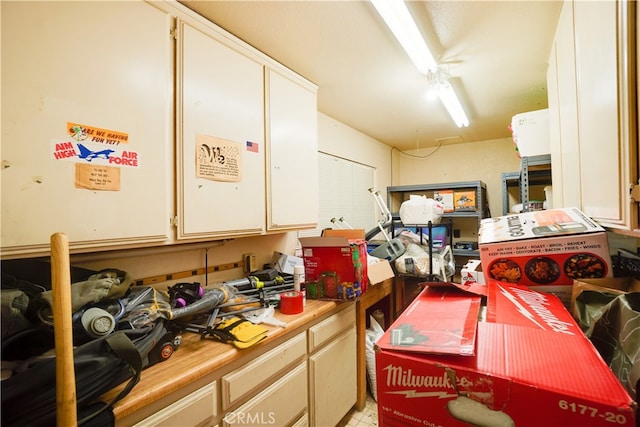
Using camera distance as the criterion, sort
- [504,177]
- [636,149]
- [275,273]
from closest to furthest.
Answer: [636,149], [275,273], [504,177]

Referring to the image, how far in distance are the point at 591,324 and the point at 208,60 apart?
183 cm

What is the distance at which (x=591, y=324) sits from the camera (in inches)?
27.6

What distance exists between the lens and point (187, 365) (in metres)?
1.02

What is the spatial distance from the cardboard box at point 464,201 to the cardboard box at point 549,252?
249 centimetres

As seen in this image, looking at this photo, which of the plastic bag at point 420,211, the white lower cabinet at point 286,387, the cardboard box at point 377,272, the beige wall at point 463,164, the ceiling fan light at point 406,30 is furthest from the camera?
the beige wall at point 463,164

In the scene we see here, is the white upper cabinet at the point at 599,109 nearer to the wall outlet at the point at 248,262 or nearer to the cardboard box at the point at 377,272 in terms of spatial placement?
the cardboard box at the point at 377,272

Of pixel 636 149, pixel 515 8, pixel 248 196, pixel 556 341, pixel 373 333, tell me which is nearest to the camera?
pixel 556 341

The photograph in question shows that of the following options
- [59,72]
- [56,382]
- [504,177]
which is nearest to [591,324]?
[56,382]

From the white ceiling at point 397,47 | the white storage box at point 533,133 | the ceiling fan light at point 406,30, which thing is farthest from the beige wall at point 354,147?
the white storage box at point 533,133

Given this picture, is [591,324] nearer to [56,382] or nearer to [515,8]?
[56,382]

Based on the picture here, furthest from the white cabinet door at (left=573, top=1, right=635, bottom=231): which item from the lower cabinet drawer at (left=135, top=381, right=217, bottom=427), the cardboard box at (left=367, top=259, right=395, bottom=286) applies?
the lower cabinet drawer at (left=135, top=381, right=217, bottom=427)

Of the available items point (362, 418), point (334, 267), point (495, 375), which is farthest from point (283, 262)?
point (495, 375)

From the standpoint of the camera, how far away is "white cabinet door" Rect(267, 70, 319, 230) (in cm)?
179

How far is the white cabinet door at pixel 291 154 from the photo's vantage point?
1.79 metres
